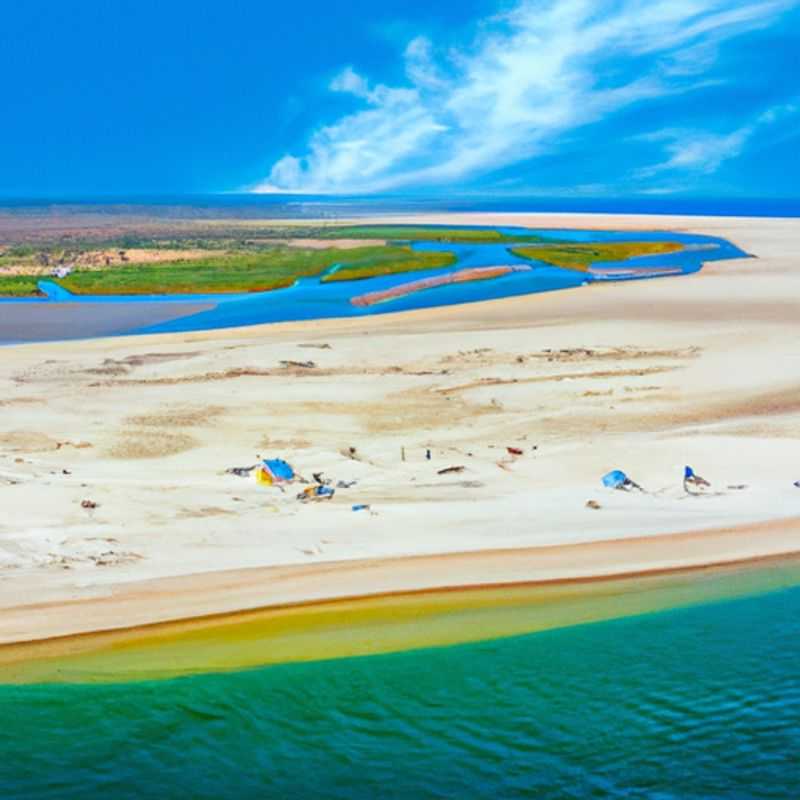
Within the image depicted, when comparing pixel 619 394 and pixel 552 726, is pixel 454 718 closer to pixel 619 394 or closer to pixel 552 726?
pixel 552 726

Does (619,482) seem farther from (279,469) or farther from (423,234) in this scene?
(423,234)

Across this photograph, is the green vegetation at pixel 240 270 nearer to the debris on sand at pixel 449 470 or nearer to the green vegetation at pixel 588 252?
the green vegetation at pixel 588 252

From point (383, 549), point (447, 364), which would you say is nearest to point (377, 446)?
point (383, 549)

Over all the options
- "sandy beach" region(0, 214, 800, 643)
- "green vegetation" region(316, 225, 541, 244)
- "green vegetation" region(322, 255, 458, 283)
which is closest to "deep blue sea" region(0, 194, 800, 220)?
"green vegetation" region(316, 225, 541, 244)

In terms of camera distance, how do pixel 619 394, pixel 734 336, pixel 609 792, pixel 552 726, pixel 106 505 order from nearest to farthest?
pixel 609 792 < pixel 552 726 < pixel 106 505 < pixel 619 394 < pixel 734 336

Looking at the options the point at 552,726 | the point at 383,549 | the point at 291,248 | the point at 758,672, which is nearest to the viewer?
the point at 552,726

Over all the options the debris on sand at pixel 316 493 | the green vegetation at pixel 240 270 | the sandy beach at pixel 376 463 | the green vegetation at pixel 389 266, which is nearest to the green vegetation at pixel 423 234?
the green vegetation at pixel 240 270
